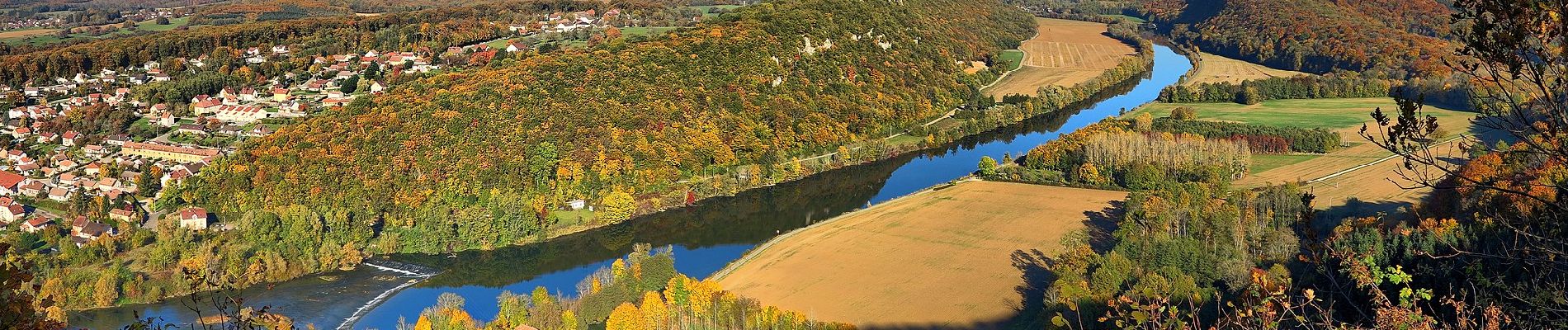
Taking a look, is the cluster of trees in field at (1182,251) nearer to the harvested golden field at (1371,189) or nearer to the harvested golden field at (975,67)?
the harvested golden field at (1371,189)

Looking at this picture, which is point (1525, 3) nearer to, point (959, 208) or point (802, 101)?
point (959, 208)

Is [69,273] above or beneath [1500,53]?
beneath

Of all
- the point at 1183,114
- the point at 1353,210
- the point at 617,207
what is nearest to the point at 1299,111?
the point at 1183,114

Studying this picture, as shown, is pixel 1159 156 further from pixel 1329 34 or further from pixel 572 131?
pixel 1329 34

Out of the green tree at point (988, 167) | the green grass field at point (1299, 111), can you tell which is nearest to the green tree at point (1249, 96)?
the green grass field at point (1299, 111)

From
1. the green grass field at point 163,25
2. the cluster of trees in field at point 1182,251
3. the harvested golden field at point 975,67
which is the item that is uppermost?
the cluster of trees in field at point 1182,251

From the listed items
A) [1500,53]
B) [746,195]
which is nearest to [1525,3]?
[1500,53]

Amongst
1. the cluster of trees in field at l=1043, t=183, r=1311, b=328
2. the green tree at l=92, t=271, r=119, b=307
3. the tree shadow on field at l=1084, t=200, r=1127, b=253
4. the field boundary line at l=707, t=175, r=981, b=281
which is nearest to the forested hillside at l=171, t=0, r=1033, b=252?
the field boundary line at l=707, t=175, r=981, b=281
